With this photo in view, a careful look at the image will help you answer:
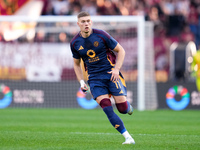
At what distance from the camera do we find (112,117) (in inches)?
291

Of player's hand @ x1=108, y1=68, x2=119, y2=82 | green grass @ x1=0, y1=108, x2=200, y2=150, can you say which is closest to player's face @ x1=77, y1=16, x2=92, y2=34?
player's hand @ x1=108, y1=68, x2=119, y2=82

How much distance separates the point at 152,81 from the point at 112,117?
991 centimetres

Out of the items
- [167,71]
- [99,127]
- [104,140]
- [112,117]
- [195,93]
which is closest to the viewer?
[112,117]

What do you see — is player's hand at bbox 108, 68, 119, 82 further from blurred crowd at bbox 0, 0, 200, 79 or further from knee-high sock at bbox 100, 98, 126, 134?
blurred crowd at bbox 0, 0, 200, 79

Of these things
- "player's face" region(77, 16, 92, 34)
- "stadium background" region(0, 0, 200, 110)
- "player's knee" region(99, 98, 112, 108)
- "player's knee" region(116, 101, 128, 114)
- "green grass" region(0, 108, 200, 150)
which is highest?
"player's face" region(77, 16, 92, 34)

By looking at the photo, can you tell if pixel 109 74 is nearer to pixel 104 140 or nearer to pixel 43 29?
pixel 104 140

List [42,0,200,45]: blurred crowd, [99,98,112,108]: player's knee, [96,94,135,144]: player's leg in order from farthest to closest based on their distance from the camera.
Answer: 1. [42,0,200,45]: blurred crowd
2. [99,98,112,108]: player's knee
3. [96,94,135,144]: player's leg

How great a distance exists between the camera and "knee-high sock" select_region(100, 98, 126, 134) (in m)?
7.37

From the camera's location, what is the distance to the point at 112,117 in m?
7.40

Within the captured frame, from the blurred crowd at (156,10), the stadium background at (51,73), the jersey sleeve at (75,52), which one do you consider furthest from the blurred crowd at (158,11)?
the jersey sleeve at (75,52)

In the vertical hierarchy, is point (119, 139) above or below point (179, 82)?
above

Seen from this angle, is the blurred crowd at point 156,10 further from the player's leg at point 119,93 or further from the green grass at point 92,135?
the player's leg at point 119,93

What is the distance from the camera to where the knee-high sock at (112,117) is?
737cm

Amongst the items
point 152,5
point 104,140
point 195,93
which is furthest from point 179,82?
point 104,140
